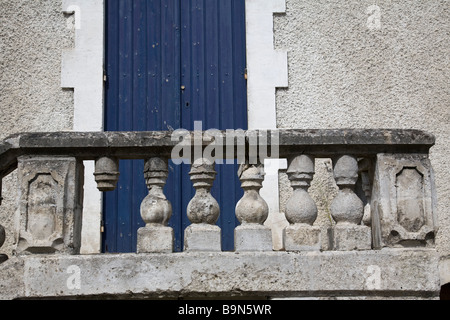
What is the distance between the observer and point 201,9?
18.9ft

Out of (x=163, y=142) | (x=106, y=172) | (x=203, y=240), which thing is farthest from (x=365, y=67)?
(x=106, y=172)

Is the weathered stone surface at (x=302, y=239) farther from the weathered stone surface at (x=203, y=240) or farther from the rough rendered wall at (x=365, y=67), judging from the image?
the rough rendered wall at (x=365, y=67)

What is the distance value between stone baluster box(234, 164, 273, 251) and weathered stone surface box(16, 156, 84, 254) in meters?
0.96

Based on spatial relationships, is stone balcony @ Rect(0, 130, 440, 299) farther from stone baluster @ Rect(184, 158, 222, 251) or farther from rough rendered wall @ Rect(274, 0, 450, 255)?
rough rendered wall @ Rect(274, 0, 450, 255)

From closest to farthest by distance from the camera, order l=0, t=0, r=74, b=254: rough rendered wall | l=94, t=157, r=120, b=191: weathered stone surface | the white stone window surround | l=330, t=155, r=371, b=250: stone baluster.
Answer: l=330, t=155, r=371, b=250: stone baluster, l=94, t=157, r=120, b=191: weathered stone surface, the white stone window surround, l=0, t=0, r=74, b=254: rough rendered wall

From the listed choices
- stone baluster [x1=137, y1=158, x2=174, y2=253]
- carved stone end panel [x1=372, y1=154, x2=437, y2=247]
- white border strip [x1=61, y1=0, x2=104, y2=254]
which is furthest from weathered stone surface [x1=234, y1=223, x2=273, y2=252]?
white border strip [x1=61, y1=0, x2=104, y2=254]

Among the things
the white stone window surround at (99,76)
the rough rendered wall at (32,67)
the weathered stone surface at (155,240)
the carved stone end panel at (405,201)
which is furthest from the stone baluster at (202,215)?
the rough rendered wall at (32,67)

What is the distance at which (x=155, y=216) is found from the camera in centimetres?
359

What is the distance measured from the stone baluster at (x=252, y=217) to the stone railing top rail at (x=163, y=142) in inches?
7.4

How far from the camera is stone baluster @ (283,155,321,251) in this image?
355 centimetres

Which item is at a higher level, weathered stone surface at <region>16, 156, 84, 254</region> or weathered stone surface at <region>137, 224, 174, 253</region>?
weathered stone surface at <region>16, 156, 84, 254</region>

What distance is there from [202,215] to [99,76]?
2.42m

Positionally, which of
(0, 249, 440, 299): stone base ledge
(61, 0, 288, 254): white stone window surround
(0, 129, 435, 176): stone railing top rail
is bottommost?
(0, 249, 440, 299): stone base ledge
